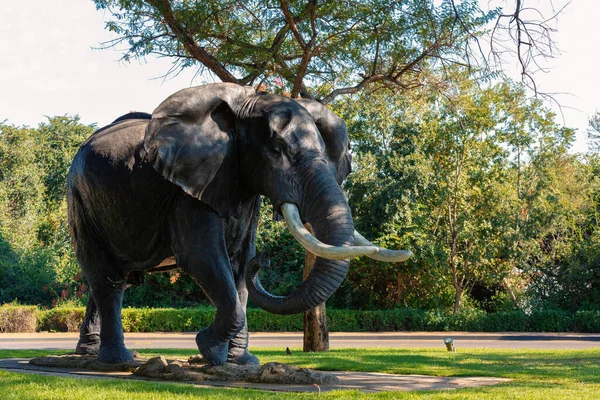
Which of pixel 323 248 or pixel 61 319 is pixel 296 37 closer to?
pixel 323 248

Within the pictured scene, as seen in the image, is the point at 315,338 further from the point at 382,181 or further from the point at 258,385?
the point at 382,181

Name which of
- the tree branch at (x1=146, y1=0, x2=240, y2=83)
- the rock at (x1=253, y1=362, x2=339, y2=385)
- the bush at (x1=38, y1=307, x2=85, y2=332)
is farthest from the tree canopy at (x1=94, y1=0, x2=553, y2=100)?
the bush at (x1=38, y1=307, x2=85, y2=332)

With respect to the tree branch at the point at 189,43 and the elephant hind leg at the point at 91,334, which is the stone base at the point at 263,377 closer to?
the elephant hind leg at the point at 91,334

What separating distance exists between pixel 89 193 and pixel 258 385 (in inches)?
123

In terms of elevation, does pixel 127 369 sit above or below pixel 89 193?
below

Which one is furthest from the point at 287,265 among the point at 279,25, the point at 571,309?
the point at 279,25

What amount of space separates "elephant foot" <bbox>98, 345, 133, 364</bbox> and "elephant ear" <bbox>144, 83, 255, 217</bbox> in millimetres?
2221

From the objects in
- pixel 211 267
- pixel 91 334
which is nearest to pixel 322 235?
pixel 211 267

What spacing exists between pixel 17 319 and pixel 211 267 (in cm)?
2131

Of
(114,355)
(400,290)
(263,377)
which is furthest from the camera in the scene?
(400,290)

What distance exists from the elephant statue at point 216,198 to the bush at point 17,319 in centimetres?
1927

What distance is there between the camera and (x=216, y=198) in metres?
7.62

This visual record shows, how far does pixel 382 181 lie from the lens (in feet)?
92.6

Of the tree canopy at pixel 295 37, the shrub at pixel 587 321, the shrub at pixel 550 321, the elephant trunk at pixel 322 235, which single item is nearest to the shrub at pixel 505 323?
the shrub at pixel 550 321
